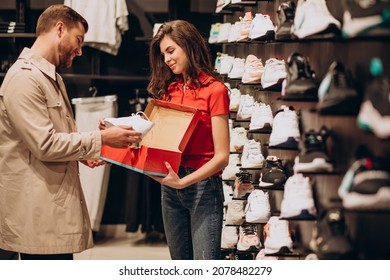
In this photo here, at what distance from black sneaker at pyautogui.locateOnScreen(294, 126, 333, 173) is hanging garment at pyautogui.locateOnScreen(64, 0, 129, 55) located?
163 inches

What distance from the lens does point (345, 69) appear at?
2586 mm

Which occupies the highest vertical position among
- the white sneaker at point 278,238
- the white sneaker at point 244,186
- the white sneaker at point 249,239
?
the white sneaker at point 278,238

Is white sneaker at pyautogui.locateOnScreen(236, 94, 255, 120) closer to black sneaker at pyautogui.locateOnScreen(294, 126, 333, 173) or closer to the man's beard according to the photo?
the man's beard

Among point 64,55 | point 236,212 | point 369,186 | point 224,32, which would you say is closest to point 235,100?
point 236,212

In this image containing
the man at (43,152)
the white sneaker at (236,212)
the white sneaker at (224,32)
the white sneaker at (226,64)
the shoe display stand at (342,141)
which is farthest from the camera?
the white sneaker at (224,32)

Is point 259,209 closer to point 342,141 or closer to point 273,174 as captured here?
point 273,174

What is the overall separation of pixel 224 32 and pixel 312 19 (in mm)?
3014

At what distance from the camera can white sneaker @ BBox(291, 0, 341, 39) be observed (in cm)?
266

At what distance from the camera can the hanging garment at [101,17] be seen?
6613mm

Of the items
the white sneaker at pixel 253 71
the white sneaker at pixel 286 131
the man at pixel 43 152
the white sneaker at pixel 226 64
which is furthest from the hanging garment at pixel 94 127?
the white sneaker at pixel 286 131

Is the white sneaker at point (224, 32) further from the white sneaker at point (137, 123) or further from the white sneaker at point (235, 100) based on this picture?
the white sneaker at point (137, 123)

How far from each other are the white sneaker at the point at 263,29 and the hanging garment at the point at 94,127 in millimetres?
2905

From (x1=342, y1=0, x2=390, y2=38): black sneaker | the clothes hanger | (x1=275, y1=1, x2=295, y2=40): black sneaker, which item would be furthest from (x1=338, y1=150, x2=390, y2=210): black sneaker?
the clothes hanger
